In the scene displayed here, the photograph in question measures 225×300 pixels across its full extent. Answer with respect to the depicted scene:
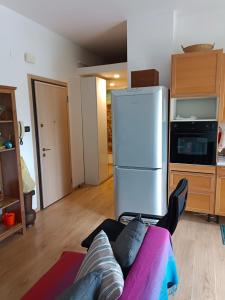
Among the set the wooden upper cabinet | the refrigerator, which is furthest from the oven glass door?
the wooden upper cabinet

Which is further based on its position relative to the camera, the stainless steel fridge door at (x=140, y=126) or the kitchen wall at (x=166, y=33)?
the kitchen wall at (x=166, y=33)

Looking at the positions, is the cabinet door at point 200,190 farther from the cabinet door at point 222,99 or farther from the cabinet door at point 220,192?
the cabinet door at point 222,99

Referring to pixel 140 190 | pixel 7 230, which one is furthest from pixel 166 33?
pixel 7 230

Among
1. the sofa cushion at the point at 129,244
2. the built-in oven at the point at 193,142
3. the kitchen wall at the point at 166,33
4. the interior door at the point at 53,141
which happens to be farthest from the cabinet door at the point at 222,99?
the interior door at the point at 53,141

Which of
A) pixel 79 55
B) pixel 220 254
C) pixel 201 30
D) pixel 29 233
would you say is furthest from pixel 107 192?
pixel 201 30

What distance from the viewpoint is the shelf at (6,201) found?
2.66 m

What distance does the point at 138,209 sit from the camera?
9.94 ft

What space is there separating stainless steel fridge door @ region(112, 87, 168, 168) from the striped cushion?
64.2 inches

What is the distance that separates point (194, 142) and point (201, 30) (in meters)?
1.58

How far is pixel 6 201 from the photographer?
2.76 meters

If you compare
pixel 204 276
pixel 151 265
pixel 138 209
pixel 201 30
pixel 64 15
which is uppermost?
pixel 64 15

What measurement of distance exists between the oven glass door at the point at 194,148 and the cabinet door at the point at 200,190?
0.18 meters

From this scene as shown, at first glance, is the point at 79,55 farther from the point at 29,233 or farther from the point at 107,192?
the point at 29,233

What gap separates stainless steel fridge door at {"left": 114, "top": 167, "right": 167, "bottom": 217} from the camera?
9.57 feet
